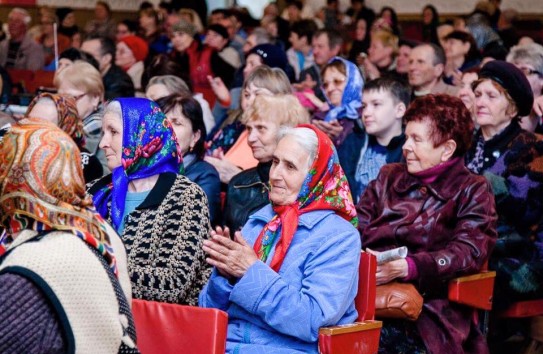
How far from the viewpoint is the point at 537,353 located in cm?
502

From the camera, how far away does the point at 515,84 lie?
16.7ft

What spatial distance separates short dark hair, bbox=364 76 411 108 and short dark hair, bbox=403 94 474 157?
39.2 inches

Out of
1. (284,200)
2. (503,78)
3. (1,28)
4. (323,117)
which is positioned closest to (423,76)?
(323,117)

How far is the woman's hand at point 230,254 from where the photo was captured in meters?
3.40

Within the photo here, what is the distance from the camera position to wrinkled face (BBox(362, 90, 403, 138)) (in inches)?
211

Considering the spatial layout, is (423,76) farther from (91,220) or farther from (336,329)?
(91,220)

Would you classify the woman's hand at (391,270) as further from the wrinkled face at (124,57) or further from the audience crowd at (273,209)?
the wrinkled face at (124,57)

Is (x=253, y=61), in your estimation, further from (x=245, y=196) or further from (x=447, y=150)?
(x=447, y=150)

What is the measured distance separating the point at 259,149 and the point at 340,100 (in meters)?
1.66

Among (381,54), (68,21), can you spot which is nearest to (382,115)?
(381,54)

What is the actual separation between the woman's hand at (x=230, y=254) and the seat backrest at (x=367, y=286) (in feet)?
1.48

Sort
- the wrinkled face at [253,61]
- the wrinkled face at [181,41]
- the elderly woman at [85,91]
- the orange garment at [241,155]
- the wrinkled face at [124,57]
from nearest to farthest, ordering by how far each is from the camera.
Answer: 1. the orange garment at [241,155]
2. the elderly woman at [85,91]
3. the wrinkled face at [253,61]
4. the wrinkled face at [124,57]
5. the wrinkled face at [181,41]

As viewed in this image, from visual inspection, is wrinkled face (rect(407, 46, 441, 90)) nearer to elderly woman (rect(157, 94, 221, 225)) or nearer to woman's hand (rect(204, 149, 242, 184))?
woman's hand (rect(204, 149, 242, 184))

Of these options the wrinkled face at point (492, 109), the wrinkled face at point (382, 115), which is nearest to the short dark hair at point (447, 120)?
the wrinkled face at point (492, 109)
